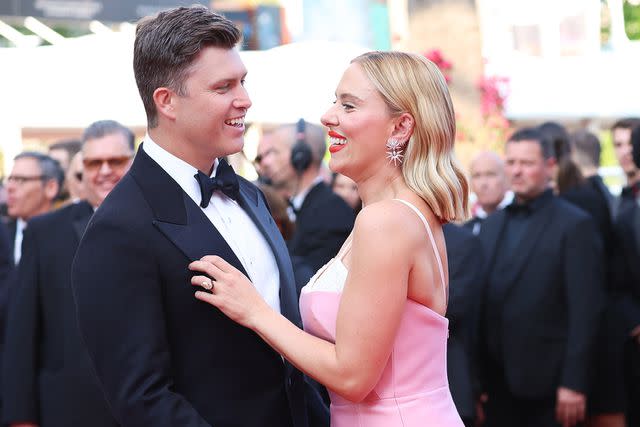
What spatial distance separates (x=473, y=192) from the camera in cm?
866

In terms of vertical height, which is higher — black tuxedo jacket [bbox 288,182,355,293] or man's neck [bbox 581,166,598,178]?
black tuxedo jacket [bbox 288,182,355,293]

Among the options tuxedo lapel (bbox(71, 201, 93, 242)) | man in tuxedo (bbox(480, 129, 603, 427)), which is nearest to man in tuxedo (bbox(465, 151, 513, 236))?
man in tuxedo (bbox(480, 129, 603, 427))

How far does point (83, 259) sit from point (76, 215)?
2135 mm

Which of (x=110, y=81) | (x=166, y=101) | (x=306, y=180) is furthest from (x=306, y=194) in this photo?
(x=110, y=81)

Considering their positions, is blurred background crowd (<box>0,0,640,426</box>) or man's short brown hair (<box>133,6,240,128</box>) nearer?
man's short brown hair (<box>133,6,240,128</box>)

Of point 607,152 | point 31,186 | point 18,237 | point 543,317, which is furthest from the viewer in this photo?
point 607,152

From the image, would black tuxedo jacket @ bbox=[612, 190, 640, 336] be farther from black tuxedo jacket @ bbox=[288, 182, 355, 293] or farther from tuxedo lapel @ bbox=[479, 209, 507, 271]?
black tuxedo jacket @ bbox=[288, 182, 355, 293]

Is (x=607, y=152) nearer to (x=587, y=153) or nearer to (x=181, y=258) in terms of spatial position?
(x=587, y=153)

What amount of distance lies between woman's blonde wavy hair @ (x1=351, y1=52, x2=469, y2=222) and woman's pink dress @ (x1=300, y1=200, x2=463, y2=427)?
99 millimetres

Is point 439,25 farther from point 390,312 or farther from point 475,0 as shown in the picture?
point 390,312

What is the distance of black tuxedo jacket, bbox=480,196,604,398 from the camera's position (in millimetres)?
5809

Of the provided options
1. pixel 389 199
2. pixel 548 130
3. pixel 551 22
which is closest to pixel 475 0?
pixel 548 130

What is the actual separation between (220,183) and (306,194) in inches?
133

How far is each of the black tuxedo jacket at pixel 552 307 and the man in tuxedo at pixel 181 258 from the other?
3136 millimetres
